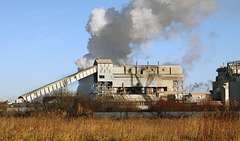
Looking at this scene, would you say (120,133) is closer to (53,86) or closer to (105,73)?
(53,86)

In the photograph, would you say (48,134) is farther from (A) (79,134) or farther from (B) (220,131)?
(B) (220,131)

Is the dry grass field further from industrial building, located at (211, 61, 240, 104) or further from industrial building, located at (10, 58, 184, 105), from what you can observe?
industrial building, located at (10, 58, 184, 105)

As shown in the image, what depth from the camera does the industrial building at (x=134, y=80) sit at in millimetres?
53312

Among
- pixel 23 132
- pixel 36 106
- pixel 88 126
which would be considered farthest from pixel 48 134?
pixel 36 106

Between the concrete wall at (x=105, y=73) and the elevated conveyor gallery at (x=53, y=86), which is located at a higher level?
the concrete wall at (x=105, y=73)

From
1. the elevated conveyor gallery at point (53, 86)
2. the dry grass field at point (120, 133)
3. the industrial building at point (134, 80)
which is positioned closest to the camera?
the dry grass field at point (120, 133)

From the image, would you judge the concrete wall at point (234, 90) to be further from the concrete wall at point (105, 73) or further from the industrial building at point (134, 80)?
the concrete wall at point (105, 73)

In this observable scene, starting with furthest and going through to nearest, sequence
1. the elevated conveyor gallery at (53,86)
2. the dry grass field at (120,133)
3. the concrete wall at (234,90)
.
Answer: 1. the elevated conveyor gallery at (53,86)
2. the concrete wall at (234,90)
3. the dry grass field at (120,133)

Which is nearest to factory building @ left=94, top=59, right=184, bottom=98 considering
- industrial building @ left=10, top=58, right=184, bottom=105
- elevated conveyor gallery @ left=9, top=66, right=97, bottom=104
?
industrial building @ left=10, top=58, right=184, bottom=105

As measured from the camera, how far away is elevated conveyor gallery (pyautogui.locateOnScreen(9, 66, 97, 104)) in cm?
4844

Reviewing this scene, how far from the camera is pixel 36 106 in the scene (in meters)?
34.7

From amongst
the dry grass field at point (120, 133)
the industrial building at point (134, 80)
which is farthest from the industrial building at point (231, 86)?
the dry grass field at point (120, 133)

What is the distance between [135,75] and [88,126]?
42.3 metres

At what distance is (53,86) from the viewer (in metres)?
50.6
